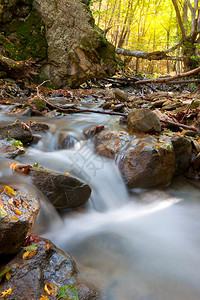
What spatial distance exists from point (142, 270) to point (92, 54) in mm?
10464

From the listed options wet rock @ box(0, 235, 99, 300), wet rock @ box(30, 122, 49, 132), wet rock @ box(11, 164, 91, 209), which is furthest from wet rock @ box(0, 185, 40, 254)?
wet rock @ box(30, 122, 49, 132)

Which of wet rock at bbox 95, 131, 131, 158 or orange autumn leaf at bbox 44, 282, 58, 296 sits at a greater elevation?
wet rock at bbox 95, 131, 131, 158

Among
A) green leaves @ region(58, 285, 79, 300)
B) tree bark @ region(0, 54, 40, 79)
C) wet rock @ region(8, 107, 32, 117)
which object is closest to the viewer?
green leaves @ region(58, 285, 79, 300)

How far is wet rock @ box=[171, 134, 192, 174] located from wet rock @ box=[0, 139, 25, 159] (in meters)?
3.07

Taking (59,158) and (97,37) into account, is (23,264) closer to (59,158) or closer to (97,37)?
(59,158)

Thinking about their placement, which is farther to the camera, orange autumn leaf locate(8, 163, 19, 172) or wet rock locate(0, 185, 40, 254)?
orange autumn leaf locate(8, 163, 19, 172)

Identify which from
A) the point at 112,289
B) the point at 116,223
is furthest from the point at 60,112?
the point at 112,289

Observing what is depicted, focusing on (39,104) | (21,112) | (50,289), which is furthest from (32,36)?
(50,289)

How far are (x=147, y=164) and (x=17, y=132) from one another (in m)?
2.74

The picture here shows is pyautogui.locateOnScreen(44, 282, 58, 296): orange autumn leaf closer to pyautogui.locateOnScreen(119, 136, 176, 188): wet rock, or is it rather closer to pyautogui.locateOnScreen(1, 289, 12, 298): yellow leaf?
pyautogui.locateOnScreen(1, 289, 12, 298): yellow leaf

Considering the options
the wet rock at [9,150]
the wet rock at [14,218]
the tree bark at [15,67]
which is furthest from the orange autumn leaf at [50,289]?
the tree bark at [15,67]

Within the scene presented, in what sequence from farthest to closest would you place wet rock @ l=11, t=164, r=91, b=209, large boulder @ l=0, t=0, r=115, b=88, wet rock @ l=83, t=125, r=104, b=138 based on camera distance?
large boulder @ l=0, t=0, r=115, b=88
wet rock @ l=83, t=125, r=104, b=138
wet rock @ l=11, t=164, r=91, b=209

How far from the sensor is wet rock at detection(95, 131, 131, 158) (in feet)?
13.4

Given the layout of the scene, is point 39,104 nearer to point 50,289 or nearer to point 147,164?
point 147,164
